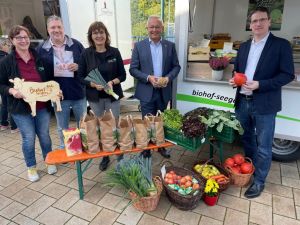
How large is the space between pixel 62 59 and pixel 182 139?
1.64m

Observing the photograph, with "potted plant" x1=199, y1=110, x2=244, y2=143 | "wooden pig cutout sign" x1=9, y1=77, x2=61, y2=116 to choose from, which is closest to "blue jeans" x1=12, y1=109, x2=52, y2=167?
"wooden pig cutout sign" x1=9, y1=77, x2=61, y2=116

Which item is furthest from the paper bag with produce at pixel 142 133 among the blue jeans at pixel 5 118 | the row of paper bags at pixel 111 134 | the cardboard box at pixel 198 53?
the blue jeans at pixel 5 118

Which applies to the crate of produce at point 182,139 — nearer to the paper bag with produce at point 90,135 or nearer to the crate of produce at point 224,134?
A: the crate of produce at point 224,134

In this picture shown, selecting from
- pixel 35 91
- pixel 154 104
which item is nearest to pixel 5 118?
pixel 35 91

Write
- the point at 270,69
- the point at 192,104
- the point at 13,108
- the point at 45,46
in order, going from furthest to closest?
the point at 192,104, the point at 45,46, the point at 13,108, the point at 270,69

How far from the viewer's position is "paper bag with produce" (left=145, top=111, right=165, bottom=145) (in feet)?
8.64

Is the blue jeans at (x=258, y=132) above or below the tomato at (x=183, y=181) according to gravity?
above

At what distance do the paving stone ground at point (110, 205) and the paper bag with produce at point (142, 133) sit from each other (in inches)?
23.8

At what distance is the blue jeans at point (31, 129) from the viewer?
8.96 feet

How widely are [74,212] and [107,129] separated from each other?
0.87 m

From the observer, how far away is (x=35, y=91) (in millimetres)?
2600

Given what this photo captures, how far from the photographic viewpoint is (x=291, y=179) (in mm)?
2967

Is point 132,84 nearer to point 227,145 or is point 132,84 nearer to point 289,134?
point 227,145

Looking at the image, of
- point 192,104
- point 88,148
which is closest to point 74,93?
point 88,148
